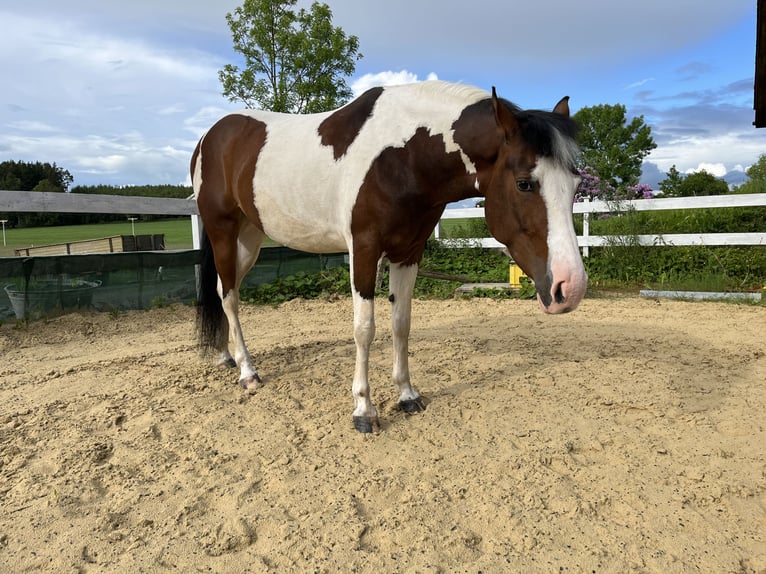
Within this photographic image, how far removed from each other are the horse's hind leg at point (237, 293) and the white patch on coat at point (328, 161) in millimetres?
614

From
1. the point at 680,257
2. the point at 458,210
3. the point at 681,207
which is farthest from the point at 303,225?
the point at 680,257

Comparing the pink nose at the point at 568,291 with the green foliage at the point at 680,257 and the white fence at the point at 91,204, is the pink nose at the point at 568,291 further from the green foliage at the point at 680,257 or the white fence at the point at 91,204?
the green foliage at the point at 680,257

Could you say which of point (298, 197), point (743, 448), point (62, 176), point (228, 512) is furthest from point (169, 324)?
point (62, 176)

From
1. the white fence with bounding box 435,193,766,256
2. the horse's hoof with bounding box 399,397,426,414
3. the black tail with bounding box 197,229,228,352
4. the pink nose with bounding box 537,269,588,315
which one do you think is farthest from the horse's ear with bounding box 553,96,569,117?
the white fence with bounding box 435,193,766,256

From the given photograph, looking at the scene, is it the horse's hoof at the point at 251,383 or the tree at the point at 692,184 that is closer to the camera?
the horse's hoof at the point at 251,383

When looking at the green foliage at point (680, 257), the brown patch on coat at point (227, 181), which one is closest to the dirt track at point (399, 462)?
the brown patch on coat at point (227, 181)

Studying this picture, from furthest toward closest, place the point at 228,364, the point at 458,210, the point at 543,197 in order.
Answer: the point at 458,210
the point at 228,364
the point at 543,197

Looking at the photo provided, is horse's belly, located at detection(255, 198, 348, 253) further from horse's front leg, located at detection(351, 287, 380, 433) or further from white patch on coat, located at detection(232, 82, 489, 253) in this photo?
horse's front leg, located at detection(351, 287, 380, 433)

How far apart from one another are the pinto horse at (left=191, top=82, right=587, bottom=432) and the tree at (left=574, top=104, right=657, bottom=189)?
143ft

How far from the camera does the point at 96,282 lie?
19.4ft

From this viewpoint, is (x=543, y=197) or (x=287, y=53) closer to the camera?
(x=543, y=197)

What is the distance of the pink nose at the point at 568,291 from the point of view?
2158 millimetres

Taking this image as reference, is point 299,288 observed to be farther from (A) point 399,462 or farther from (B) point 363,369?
(A) point 399,462

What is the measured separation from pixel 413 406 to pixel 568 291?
4.55 ft
